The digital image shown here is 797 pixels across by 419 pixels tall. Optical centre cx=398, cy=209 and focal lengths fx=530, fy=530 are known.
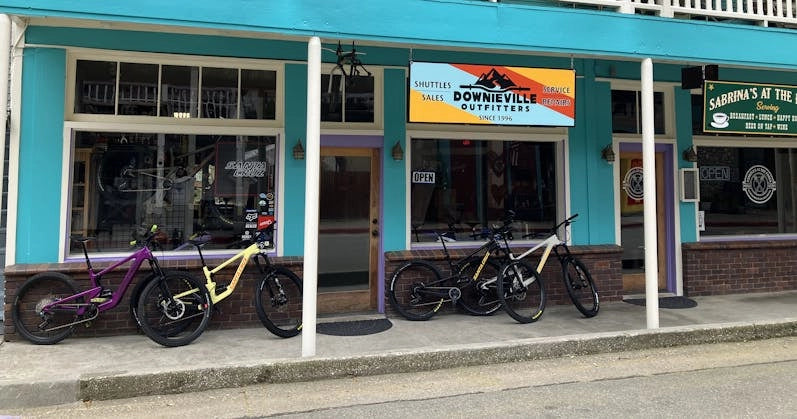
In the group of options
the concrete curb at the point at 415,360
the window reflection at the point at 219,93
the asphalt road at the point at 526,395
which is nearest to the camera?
the asphalt road at the point at 526,395

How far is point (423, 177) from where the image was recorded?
6.89 metres

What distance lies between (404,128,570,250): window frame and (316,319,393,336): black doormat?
3.45 feet

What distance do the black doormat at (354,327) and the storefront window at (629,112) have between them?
427 centimetres

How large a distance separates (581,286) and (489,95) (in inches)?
106

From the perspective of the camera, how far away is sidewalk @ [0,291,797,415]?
14.3 feet

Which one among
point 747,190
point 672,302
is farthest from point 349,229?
point 747,190

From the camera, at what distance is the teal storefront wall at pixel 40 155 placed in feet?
18.1

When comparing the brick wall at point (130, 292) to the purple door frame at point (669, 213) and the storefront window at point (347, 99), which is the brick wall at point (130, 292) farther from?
the purple door frame at point (669, 213)

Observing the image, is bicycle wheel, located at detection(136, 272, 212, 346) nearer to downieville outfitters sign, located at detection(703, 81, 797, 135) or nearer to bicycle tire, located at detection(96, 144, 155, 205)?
bicycle tire, located at detection(96, 144, 155, 205)

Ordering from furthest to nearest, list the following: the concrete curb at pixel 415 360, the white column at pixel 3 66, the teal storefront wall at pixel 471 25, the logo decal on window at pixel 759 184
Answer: the logo decal on window at pixel 759 184
the teal storefront wall at pixel 471 25
the white column at pixel 3 66
the concrete curb at pixel 415 360

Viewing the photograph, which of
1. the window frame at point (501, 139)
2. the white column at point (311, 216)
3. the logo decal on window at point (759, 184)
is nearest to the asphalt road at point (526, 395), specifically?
the white column at point (311, 216)

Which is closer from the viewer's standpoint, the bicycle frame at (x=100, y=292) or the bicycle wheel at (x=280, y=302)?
the bicycle frame at (x=100, y=292)

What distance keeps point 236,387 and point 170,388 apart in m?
0.53

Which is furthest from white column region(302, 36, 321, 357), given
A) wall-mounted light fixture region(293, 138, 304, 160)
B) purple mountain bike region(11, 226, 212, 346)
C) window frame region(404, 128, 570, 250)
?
window frame region(404, 128, 570, 250)
